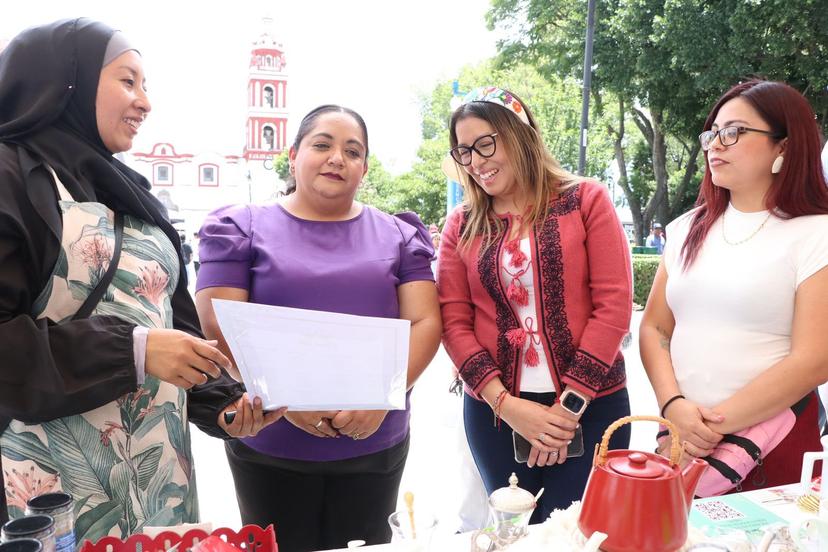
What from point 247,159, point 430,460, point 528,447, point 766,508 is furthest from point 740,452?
point 247,159

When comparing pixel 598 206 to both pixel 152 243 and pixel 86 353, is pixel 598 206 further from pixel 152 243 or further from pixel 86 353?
pixel 86 353

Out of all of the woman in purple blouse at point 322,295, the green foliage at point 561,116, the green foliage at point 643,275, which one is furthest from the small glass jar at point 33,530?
the green foliage at point 561,116

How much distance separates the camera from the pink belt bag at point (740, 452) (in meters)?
1.49

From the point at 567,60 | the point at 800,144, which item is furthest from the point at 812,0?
the point at 800,144

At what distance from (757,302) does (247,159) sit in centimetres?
3957

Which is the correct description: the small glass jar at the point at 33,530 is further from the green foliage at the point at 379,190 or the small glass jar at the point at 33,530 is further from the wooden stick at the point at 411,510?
the green foliage at the point at 379,190

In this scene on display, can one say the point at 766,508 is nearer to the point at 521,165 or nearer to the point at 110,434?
the point at 521,165

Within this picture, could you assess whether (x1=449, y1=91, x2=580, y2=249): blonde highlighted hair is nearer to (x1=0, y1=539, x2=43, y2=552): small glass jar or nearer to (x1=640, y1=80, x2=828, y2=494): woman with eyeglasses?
(x1=640, y1=80, x2=828, y2=494): woman with eyeglasses

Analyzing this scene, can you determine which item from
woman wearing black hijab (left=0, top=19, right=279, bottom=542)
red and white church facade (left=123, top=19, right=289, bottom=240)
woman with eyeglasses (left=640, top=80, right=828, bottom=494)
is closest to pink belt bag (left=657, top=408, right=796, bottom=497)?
woman with eyeglasses (left=640, top=80, right=828, bottom=494)

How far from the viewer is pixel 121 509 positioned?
1.24 meters

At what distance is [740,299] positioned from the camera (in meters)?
1.52

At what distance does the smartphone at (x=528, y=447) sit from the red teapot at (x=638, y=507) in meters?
0.64

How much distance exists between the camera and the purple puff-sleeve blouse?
1.59m

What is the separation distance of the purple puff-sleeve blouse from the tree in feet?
34.6
